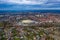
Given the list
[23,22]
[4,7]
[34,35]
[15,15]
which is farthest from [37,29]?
[4,7]

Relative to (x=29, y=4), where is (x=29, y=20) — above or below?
below

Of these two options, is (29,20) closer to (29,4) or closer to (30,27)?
(30,27)

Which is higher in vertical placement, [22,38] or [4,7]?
[4,7]

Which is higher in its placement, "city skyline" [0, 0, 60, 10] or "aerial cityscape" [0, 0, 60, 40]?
"city skyline" [0, 0, 60, 10]

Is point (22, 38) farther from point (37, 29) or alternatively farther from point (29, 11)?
point (29, 11)

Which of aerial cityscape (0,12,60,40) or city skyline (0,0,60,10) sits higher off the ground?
city skyline (0,0,60,10)

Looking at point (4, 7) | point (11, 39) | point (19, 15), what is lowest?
point (11, 39)

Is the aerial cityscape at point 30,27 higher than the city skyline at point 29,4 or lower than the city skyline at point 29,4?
lower

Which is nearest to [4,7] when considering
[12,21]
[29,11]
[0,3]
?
[0,3]

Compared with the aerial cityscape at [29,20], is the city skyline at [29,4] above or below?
above

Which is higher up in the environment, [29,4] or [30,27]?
[29,4]

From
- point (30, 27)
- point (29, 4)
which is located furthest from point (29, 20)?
point (29, 4)
